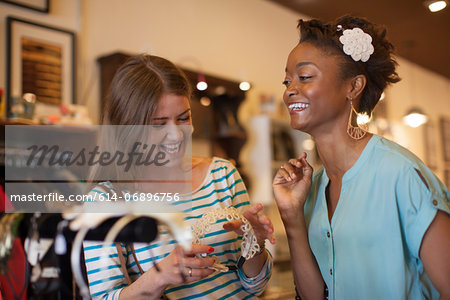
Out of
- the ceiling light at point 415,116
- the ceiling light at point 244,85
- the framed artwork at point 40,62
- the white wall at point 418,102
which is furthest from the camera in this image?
the white wall at point 418,102

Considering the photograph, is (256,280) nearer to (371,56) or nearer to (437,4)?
(371,56)

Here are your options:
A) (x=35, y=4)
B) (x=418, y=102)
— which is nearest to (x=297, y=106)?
(x=35, y=4)

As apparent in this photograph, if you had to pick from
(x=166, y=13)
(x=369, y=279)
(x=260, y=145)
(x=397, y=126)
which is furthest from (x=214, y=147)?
(x=397, y=126)

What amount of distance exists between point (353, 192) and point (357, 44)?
442 mm

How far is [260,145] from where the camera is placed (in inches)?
173

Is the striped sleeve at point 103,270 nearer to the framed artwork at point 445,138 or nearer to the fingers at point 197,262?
the fingers at point 197,262

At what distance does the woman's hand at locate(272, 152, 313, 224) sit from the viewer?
138cm

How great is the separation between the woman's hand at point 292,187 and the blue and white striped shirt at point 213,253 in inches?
4.8

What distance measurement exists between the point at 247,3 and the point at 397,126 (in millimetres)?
3711

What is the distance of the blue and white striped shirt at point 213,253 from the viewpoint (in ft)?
3.78

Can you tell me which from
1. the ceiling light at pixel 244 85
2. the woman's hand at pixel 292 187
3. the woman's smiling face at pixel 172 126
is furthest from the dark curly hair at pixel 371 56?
the ceiling light at pixel 244 85

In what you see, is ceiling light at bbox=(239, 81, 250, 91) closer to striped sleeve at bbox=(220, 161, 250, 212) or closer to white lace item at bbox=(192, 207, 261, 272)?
striped sleeve at bbox=(220, 161, 250, 212)

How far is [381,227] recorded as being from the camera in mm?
1216

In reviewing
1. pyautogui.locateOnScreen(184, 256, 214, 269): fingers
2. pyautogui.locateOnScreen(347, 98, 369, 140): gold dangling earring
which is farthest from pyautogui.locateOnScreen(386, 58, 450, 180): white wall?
pyautogui.locateOnScreen(184, 256, 214, 269): fingers
